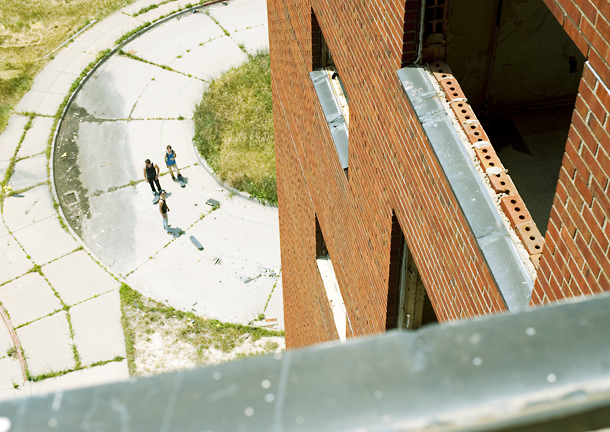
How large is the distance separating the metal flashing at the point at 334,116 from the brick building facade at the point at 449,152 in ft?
0.04

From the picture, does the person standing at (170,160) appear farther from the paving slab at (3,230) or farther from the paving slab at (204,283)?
the paving slab at (3,230)

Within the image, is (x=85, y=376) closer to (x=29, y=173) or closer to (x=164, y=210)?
(x=164, y=210)

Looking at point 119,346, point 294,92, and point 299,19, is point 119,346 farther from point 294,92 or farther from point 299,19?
point 299,19

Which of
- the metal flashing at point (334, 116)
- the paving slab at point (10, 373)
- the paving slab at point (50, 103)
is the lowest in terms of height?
the paving slab at point (10, 373)

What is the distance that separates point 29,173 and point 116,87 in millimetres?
4500

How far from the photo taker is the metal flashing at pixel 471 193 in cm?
305

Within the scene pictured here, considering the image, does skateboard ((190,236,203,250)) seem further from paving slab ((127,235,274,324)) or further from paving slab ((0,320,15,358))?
paving slab ((0,320,15,358))

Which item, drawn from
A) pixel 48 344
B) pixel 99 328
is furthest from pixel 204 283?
pixel 48 344

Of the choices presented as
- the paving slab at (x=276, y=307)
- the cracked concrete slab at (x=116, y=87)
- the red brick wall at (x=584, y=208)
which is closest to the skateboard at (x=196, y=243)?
the paving slab at (x=276, y=307)

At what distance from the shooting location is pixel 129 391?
40.3 inches

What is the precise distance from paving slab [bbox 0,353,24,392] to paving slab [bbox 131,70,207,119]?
29.5 feet

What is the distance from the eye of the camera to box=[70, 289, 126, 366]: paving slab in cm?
1423

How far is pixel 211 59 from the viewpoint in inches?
885

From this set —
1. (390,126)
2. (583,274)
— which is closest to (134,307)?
(390,126)
